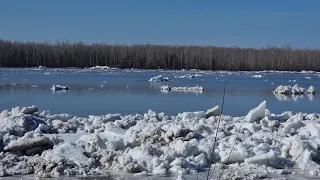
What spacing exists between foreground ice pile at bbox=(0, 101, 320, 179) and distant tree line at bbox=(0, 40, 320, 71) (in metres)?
46.1

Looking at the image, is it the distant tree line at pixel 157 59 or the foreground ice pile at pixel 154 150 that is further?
the distant tree line at pixel 157 59

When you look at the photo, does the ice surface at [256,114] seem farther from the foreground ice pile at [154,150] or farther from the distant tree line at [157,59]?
the distant tree line at [157,59]

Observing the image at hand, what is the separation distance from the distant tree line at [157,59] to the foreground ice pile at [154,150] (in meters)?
46.1

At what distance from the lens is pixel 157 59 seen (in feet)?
185

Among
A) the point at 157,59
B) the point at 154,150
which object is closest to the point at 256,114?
the point at 154,150

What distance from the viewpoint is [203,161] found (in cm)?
599

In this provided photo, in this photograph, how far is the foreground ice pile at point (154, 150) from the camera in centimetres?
578

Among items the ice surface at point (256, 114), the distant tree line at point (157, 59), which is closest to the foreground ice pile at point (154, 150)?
the ice surface at point (256, 114)

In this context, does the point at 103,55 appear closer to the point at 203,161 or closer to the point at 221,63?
the point at 221,63

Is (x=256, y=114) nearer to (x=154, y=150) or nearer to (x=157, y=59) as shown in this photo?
(x=154, y=150)

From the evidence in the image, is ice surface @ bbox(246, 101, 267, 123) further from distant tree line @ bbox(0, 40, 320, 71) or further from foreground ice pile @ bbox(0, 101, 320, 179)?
distant tree line @ bbox(0, 40, 320, 71)

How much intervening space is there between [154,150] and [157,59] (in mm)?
50303

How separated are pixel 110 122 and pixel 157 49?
52.1m

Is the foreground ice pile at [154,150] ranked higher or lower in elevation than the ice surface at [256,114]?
lower
